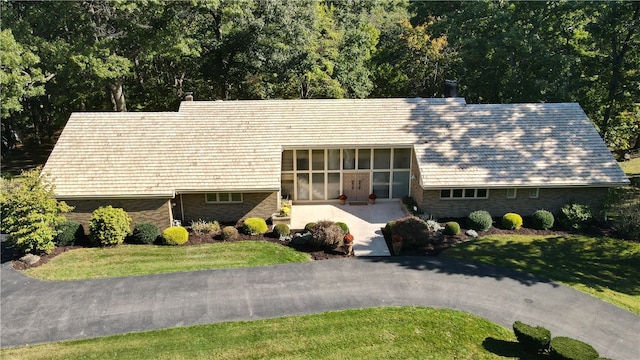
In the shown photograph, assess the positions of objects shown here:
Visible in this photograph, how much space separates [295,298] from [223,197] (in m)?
7.70

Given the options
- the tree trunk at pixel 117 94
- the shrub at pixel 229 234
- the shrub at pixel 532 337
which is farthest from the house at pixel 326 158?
the tree trunk at pixel 117 94

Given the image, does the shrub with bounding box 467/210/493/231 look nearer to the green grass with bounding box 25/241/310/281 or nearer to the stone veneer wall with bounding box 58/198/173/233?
the green grass with bounding box 25/241/310/281

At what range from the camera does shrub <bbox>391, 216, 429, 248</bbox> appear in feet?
64.7

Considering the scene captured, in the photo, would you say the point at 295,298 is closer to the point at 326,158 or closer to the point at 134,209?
the point at 134,209

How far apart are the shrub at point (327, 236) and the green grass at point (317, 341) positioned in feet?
14.5

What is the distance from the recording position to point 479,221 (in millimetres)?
21359

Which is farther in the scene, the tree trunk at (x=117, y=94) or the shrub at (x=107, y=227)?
the tree trunk at (x=117, y=94)

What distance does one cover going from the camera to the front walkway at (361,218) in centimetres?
2025

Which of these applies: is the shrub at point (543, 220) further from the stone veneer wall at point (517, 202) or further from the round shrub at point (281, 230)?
the round shrub at point (281, 230)

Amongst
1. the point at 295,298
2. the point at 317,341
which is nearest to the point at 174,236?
the point at 295,298

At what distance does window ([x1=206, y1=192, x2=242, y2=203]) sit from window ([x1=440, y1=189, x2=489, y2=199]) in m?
9.76

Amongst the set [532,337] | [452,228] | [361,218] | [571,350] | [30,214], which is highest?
[30,214]

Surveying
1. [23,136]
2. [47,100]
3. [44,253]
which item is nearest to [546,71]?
[44,253]

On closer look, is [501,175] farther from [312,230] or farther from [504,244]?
[312,230]
